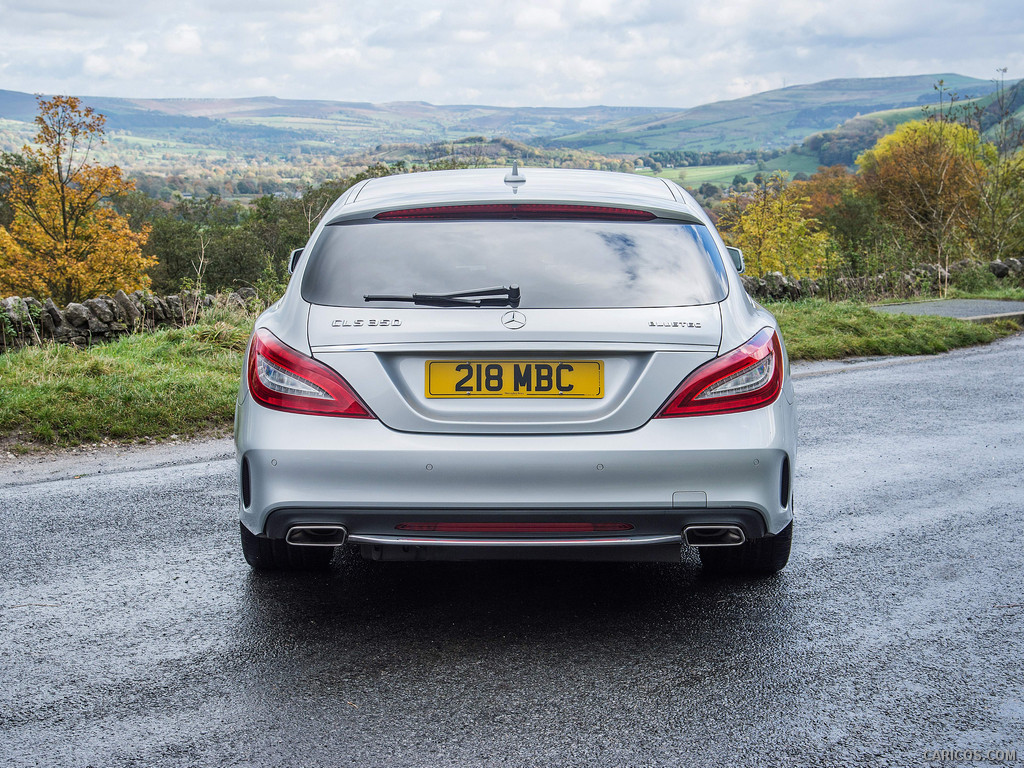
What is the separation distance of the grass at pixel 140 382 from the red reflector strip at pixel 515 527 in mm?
4396

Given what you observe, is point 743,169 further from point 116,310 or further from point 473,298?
point 473,298

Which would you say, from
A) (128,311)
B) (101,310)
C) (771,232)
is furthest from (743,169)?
(101,310)

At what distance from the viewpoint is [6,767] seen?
8.68 ft

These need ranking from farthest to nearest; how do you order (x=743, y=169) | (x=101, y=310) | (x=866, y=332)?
(x=743, y=169), (x=866, y=332), (x=101, y=310)

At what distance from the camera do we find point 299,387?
11.2 ft

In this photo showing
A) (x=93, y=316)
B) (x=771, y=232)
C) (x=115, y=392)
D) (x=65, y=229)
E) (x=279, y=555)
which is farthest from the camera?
(x=771, y=232)

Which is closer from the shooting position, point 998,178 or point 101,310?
point 101,310

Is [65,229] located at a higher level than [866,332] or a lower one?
lower

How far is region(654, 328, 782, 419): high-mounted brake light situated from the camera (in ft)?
11.0

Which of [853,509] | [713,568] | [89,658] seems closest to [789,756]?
[713,568]

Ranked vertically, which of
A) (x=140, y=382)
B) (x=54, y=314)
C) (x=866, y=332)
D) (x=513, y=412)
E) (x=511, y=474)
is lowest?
(x=866, y=332)

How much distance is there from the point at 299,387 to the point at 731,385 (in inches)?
59.7

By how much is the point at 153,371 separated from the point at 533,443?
6247mm

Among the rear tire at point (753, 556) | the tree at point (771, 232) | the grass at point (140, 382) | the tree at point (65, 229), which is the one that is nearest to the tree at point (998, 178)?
the grass at point (140, 382)
